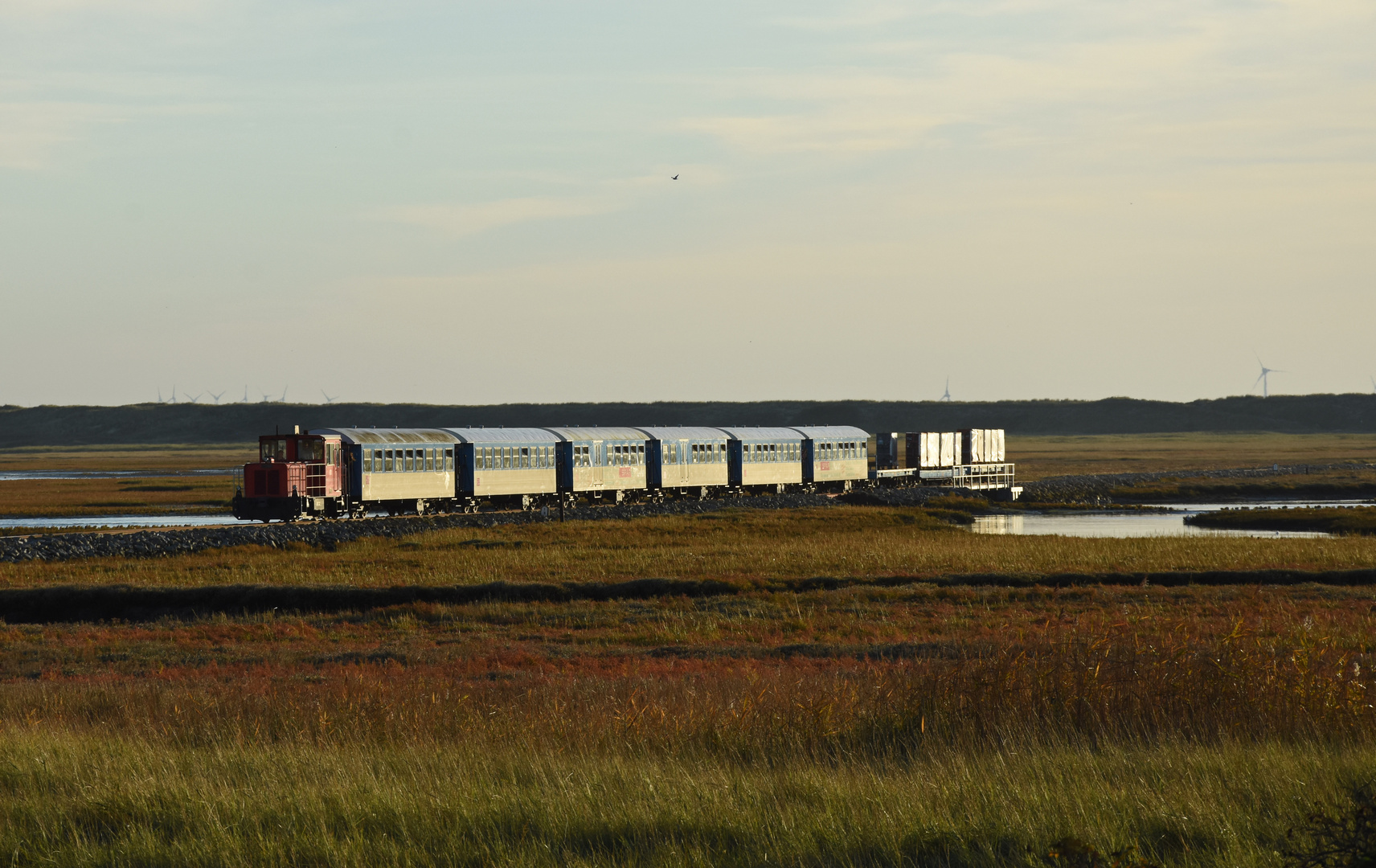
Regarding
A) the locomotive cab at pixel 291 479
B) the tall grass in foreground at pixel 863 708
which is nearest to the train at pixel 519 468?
the locomotive cab at pixel 291 479

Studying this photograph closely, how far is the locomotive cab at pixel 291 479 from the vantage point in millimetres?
46875

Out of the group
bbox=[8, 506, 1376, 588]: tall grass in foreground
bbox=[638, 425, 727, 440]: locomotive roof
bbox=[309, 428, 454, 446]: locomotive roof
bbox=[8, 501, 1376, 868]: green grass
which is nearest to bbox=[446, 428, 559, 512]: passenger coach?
bbox=[309, 428, 454, 446]: locomotive roof

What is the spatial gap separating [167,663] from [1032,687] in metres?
15.5

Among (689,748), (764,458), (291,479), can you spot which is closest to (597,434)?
(764,458)

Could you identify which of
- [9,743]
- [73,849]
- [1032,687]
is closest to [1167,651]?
[1032,687]

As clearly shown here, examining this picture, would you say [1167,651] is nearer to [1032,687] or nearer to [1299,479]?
[1032,687]

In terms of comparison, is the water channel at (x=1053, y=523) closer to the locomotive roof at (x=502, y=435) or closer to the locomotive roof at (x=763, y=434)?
the locomotive roof at (x=502, y=435)

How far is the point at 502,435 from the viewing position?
2256 inches

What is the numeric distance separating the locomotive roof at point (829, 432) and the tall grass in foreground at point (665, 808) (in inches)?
2625

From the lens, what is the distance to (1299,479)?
9544 cm

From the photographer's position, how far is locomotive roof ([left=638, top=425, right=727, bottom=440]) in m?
66.0

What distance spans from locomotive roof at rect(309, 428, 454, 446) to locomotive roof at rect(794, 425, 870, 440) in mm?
28735

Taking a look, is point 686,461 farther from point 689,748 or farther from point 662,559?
point 689,748

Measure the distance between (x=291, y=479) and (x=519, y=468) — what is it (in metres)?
12.4
